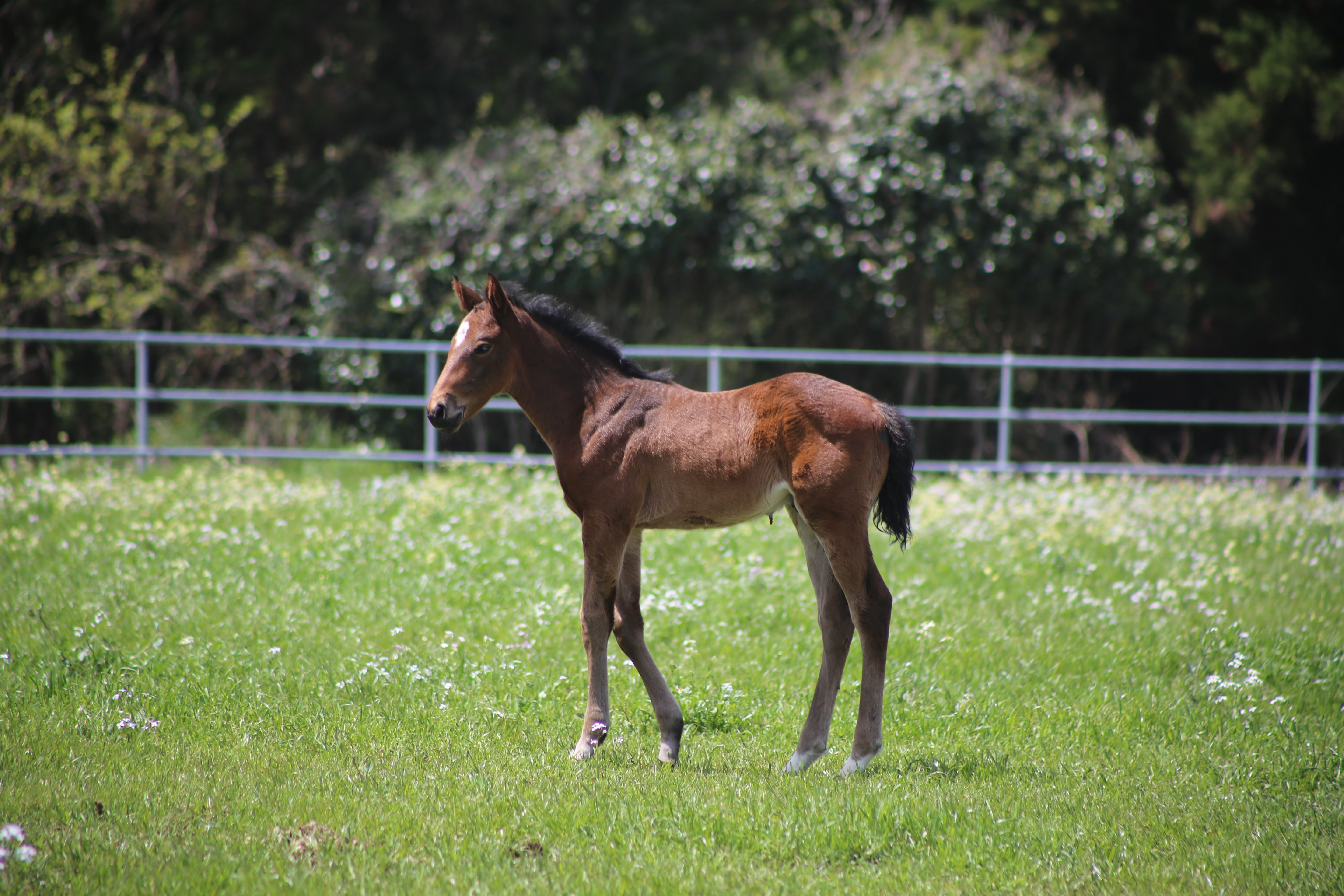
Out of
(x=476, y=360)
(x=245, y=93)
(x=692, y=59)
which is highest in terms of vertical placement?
(x=692, y=59)

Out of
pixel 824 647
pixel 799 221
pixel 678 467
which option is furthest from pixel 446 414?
pixel 799 221

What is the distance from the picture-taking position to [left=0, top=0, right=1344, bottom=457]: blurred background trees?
13.7 meters

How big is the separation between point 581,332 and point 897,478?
64.3 inches

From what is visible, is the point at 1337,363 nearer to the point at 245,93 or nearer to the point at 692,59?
the point at 692,59

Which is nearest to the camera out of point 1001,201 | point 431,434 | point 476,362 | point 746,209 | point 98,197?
point 476,362

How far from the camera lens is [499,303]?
185 inches

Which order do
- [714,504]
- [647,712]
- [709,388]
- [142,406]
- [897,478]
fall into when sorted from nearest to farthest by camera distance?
1. [897,478]
2. [714,504]
3. [647,712]
4. [142,406]
5. [709,388]

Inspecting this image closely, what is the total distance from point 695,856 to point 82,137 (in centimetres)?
1347

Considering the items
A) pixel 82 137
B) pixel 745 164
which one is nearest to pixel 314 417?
pixel 82 137

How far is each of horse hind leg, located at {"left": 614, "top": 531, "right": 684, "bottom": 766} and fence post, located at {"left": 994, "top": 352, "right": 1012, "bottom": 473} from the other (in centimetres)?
804

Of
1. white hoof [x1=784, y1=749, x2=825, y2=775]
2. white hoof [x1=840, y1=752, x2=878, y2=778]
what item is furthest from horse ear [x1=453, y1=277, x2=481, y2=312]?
white hoof [x1=840, y1=752, x2=878, y2=778]

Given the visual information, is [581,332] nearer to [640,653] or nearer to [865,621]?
[640,653]

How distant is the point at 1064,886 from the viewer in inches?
132

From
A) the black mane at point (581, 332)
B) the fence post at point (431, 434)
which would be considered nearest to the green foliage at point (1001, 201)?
the fence post at point (431, 434)
